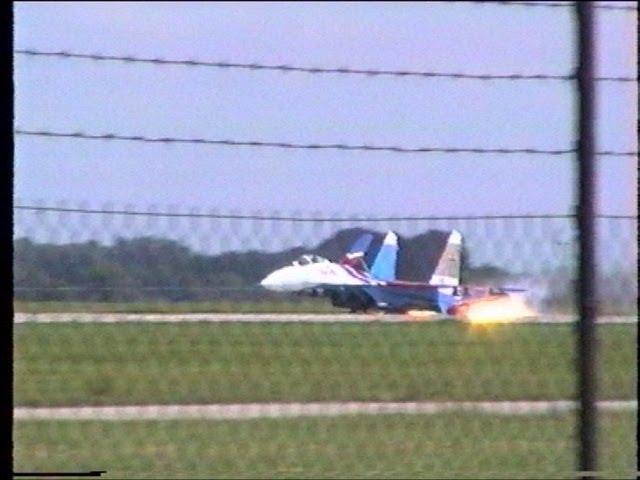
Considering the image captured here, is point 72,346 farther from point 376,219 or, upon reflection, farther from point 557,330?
point 557,330

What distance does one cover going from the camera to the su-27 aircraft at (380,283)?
4.07 metres

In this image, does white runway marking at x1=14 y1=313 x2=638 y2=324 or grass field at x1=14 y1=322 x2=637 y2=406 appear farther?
grass field at x1=14 y1=322 x2=637 y2=406

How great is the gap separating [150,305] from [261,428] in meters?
0.58

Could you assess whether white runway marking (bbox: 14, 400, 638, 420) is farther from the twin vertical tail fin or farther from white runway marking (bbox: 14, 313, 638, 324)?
the twin vertical tail fin

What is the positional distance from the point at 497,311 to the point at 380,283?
15.5 inches

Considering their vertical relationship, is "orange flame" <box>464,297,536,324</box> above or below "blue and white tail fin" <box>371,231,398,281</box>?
below

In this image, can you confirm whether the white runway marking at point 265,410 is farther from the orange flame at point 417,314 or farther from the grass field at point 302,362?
the orange flame at point 417,314

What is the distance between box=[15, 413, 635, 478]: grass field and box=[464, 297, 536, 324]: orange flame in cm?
32

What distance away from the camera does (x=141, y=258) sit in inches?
155

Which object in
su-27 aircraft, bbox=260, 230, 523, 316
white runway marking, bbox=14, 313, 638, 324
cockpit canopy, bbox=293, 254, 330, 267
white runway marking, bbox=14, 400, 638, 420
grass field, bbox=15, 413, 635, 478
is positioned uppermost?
cockpit canopy, bbox=293, 254, 330, 267

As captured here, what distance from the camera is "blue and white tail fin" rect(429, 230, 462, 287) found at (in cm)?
416

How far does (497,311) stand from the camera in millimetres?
4336
